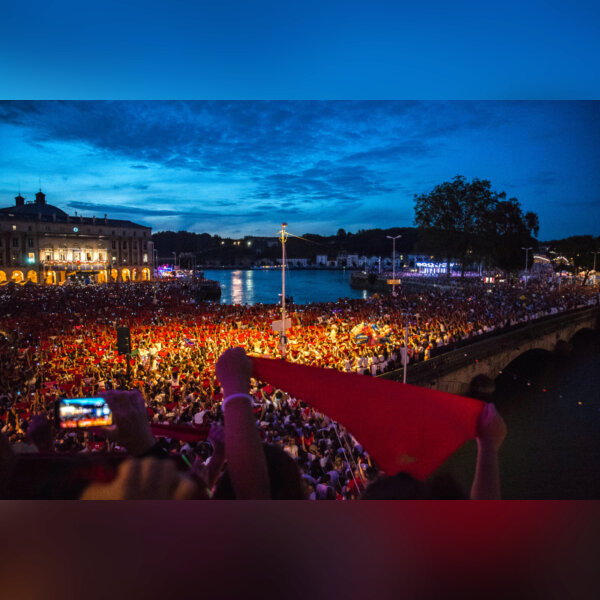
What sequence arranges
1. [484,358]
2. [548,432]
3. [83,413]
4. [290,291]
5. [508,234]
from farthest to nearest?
[290,291], [508,234], [484,358], [548,432], [83,413]

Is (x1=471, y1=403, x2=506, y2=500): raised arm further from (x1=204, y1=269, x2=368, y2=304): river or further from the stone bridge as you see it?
(x1=204, y1=269, x2=368, y2=304): river

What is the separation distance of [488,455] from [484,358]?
15.6 m

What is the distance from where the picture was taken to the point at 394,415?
5.27 feet

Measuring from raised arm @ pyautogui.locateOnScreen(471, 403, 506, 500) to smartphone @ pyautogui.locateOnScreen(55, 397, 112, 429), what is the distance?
1.56m

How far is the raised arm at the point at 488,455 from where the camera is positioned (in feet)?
4.99

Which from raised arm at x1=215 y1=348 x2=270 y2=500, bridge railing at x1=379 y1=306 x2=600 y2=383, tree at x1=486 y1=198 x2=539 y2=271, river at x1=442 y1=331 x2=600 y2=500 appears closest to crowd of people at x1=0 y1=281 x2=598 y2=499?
raised arm at x1=215 y1=348 x2=270 y2=500

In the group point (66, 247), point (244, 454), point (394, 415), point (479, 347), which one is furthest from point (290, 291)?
point (244, 454)

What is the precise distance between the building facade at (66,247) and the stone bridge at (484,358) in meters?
17.9

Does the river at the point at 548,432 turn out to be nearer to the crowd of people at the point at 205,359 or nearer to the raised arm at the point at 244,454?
the crowd of people at the point at 205,359

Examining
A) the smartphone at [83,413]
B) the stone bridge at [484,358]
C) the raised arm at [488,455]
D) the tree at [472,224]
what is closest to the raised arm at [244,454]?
the smartphone at [83,413]

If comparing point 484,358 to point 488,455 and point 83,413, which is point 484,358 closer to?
point 488,455

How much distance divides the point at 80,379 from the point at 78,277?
3850 cm

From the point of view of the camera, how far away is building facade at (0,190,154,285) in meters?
23.6

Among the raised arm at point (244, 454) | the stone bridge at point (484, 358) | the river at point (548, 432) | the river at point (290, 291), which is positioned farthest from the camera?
the river at point (290, 291)
